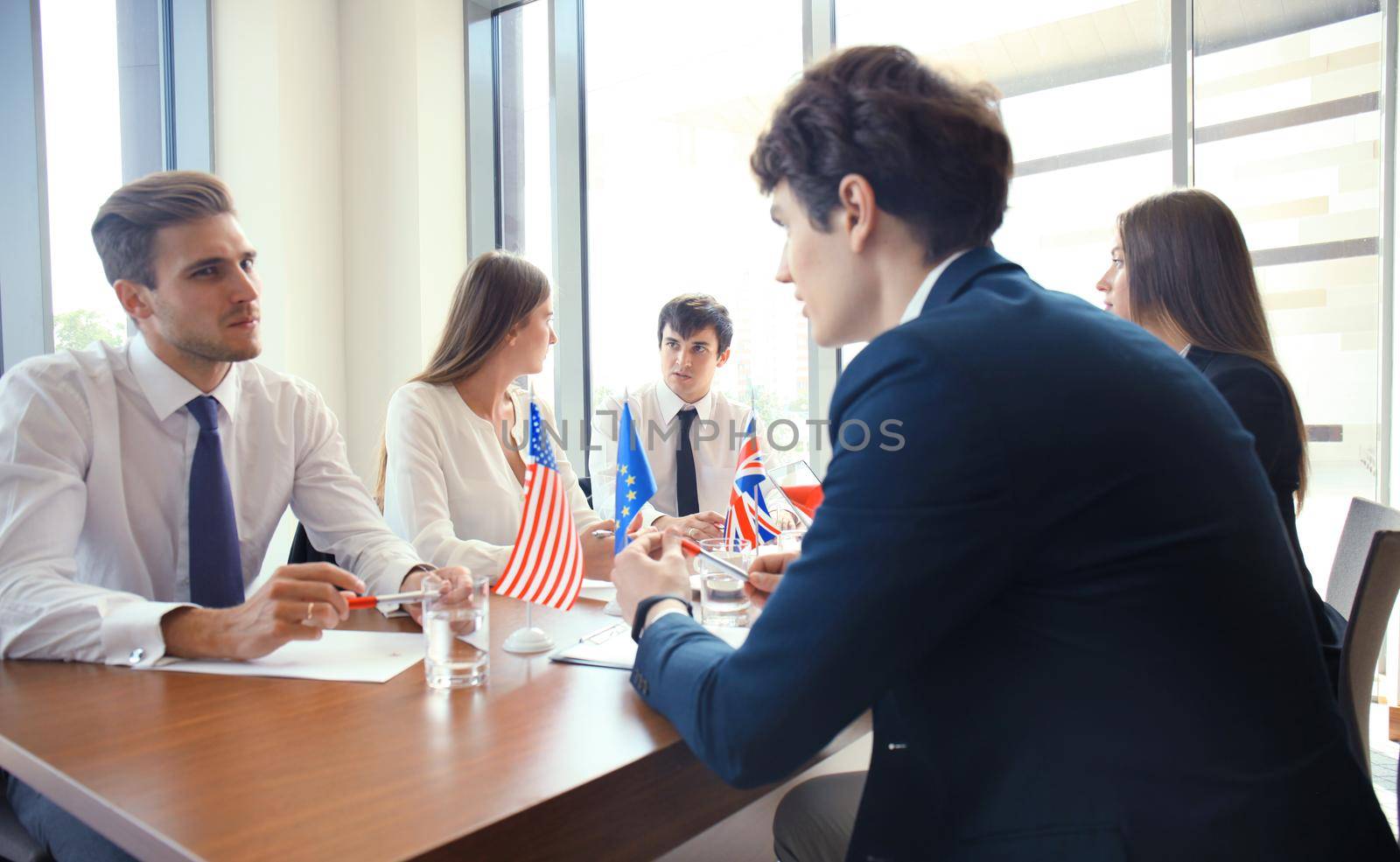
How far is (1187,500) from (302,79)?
462cm

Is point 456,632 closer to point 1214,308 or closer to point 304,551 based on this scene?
point 304,551

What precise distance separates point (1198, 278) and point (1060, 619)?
A: 1673mm

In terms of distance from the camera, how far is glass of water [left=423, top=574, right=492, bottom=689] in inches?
46.6

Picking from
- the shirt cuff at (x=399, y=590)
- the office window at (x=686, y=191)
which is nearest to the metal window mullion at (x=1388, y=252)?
the office window at (x=686, y=191)

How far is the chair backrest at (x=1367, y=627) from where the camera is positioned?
146 centimetres

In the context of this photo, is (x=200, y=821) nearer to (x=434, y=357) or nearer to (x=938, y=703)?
(x=938, y=703)

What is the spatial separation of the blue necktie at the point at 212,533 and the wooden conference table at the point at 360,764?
428 millimetres

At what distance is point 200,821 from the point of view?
795mm

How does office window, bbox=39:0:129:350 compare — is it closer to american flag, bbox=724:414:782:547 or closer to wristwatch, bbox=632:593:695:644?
american flag, bbox=724:414:782:547

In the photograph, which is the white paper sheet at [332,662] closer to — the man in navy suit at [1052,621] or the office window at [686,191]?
the man in navy suit at [1052,621]

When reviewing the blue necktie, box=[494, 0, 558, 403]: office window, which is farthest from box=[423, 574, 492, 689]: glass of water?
box=[494, 0, 558, 403]: office window

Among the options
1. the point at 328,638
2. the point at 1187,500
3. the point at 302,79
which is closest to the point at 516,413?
the point at 328,638

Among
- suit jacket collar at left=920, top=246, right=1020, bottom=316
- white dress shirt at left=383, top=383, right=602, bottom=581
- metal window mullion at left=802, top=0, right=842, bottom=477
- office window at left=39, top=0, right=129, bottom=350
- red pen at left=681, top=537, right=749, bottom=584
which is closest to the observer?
suit jacket collar at left=920, top=246, right=1020, bottom=316

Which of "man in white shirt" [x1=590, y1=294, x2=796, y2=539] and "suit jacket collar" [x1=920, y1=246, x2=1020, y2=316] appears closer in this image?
"suit jacket collar" [x1=920, y1=246, x2=1020, y2=316]
